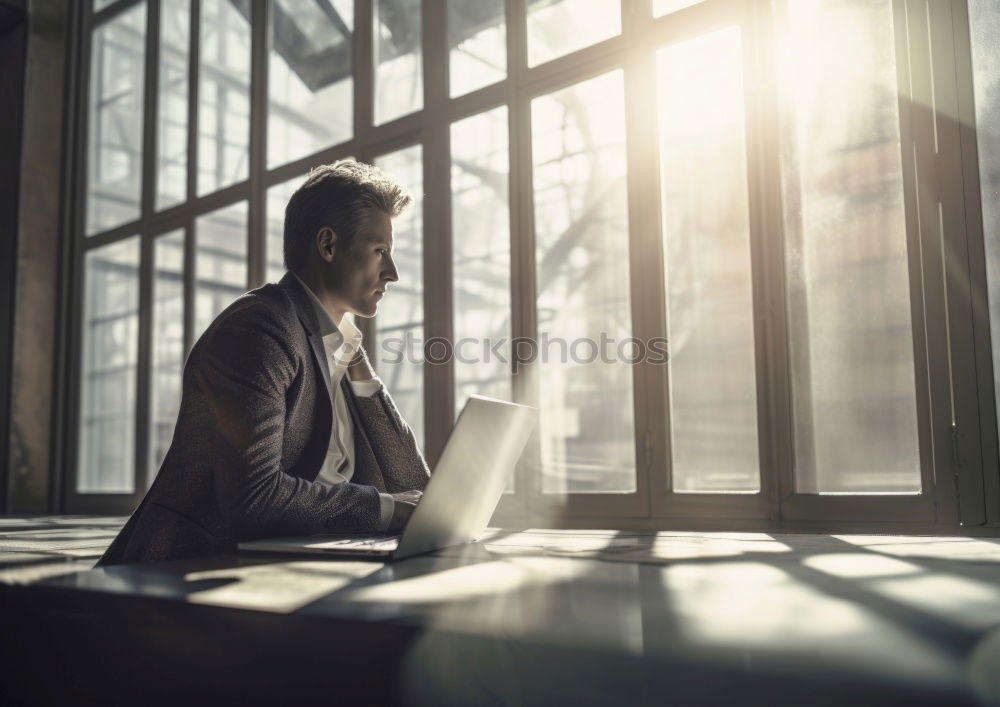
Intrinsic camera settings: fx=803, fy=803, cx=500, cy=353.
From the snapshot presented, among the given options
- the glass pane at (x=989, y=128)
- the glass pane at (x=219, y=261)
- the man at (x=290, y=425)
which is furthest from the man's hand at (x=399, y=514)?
the glass pane at (x=219, y=261)

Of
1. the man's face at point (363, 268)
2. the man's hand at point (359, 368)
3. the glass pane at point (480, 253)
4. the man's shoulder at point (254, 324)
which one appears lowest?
the man's hand at point (359, 368)

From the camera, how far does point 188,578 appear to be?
2.74 ft

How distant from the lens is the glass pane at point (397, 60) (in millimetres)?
4242

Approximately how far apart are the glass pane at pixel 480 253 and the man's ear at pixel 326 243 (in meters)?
1.93

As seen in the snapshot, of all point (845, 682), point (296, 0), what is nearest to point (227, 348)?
point (845, 682)

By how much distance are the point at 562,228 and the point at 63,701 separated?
3.06m

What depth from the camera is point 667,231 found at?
3.27 metres

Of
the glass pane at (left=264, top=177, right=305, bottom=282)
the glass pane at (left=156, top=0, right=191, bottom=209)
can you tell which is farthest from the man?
the glass pane at (left=156, top=0, right=191, bottom=209)

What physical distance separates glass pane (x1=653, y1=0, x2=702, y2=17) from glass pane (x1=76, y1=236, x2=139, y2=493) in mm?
4075

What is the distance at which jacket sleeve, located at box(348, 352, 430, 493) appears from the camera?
1888 millimetres

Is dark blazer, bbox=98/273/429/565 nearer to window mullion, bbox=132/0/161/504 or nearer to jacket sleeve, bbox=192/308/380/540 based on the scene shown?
jacket sleeve, bbox=192/308/380/540

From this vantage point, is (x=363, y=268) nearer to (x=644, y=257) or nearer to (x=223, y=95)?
(x=644, y=257)

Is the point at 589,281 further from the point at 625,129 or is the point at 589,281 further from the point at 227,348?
the point at 227,348

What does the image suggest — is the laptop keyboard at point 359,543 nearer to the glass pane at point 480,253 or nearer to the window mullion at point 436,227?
the glass pane at point 480,253
